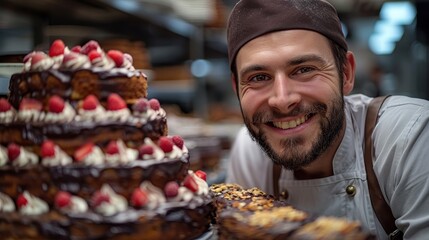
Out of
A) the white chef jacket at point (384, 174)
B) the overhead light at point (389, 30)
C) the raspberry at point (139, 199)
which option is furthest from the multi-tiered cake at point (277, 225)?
the overhead light at point (389, 30)

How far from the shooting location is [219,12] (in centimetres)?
533

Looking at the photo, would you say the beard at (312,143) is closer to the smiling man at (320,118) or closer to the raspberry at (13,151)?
the smiling man at (320,118)

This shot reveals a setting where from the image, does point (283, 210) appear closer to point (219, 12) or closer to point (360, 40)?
point (219, 12)

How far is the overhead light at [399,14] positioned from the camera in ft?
20.2

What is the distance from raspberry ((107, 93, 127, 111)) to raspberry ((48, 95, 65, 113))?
0.12 meters

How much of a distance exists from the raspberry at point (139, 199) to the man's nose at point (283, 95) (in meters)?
0.66

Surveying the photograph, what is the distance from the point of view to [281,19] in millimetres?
1794

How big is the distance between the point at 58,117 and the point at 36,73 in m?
0.16

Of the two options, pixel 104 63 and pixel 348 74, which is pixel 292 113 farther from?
pixel 104 63

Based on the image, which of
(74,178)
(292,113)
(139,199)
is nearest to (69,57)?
(74,178)

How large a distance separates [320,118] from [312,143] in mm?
101

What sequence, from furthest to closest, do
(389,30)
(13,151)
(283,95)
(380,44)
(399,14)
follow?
(380,44) < (389,30) < (399,14) < (283,95) < (13,151)

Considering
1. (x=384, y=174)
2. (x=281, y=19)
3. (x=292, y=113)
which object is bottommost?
(x=384, y=174)

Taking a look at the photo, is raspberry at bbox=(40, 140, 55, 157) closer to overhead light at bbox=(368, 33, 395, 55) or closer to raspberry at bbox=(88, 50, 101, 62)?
raspberry at bbox=(88, 50, 101, 62)
